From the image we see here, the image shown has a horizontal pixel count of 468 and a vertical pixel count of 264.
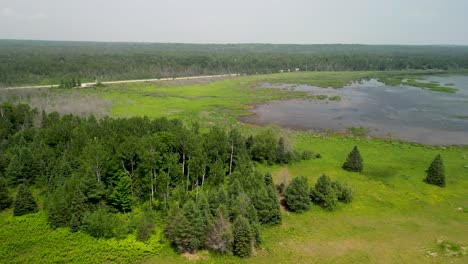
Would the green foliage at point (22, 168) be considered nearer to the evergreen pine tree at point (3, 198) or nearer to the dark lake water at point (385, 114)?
the evergreen pine tree at point (3, 198)

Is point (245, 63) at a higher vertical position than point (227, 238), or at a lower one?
higher

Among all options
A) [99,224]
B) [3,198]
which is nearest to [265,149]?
[99,224]

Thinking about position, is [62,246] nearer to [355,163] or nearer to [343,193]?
[343,193]

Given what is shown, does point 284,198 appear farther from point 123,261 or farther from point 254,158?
point 123,261

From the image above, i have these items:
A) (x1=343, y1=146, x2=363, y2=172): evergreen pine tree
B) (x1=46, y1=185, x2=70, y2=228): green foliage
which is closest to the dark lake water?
(x1=343, y1=146, x2=363, y2=172): evergreen pine tree

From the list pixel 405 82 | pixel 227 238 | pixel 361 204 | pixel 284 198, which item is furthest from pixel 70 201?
pixel 405 82
